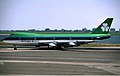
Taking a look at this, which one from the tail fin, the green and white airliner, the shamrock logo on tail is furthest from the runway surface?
the shamrock logo on tail

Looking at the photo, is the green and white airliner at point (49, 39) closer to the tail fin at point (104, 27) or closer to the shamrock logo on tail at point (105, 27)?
the tail fin at point (104, 27)

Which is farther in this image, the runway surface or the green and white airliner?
the green and white airliner

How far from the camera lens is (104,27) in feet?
172

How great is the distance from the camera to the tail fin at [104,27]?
51931mm

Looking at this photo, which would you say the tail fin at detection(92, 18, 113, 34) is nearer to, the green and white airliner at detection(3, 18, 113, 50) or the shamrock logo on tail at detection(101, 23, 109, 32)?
the shamrock logo on tail at detection(101, 23, 109, 32)

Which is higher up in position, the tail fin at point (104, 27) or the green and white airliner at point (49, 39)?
the tail fin at point (104, 27)

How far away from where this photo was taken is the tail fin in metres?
51.9

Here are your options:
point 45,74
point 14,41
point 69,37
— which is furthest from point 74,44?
point 45,74

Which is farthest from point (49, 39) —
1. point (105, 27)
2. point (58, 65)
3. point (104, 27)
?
point (58, 65)

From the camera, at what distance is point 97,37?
164 ft

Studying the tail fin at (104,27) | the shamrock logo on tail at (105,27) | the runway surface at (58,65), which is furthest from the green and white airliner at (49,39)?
the runway surface at (58,65)

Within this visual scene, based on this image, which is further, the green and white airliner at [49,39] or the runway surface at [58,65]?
the green and white airliner at [49,39]

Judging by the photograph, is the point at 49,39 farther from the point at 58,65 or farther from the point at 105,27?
the point at 58,65

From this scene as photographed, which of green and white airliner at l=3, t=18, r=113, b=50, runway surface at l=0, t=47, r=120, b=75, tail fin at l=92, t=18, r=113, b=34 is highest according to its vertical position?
tail fin at l=92, t=18, r=113, b=34
